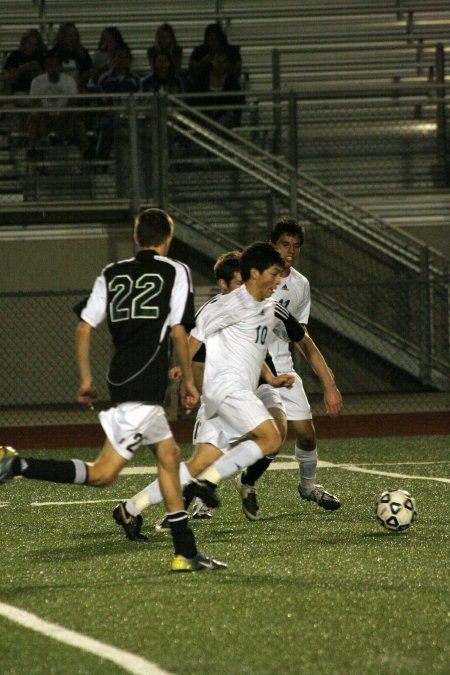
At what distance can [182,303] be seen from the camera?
6.16m

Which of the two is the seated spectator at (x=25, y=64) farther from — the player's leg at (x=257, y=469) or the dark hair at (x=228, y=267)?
the player's leg at (x=257, y=469)

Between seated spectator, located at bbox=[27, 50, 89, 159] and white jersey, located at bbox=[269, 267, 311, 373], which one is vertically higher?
seated spectator, located at bbox=[27, 50, 89, 159]

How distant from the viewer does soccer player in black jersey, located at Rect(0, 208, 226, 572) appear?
610cm

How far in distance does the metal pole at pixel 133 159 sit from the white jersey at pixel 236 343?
25.2 feet

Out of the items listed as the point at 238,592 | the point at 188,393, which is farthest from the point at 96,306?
the point at 238,592

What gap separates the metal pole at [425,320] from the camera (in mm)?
15555

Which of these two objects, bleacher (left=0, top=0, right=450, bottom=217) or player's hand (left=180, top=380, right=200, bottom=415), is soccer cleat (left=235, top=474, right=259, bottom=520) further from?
bleacher (left=0, top=0, right=450, bottom=217)

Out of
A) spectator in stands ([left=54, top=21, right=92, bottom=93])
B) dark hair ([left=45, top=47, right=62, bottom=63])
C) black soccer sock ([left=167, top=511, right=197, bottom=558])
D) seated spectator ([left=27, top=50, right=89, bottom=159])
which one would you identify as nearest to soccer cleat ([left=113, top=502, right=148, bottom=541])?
black soccer sock ([left=167, top=511, right=197, bottom=558])

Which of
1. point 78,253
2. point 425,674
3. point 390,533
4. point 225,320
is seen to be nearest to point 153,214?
point 225,320

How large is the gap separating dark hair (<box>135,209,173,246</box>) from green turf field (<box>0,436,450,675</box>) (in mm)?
1647

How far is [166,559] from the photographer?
6.48 m

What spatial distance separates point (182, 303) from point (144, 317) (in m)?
0.20

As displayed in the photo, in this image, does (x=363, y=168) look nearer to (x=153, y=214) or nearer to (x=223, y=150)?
(x=223, y=150)

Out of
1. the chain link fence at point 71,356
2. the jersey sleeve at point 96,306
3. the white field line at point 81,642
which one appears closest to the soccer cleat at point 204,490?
the jersey sleeve at point 96,306
